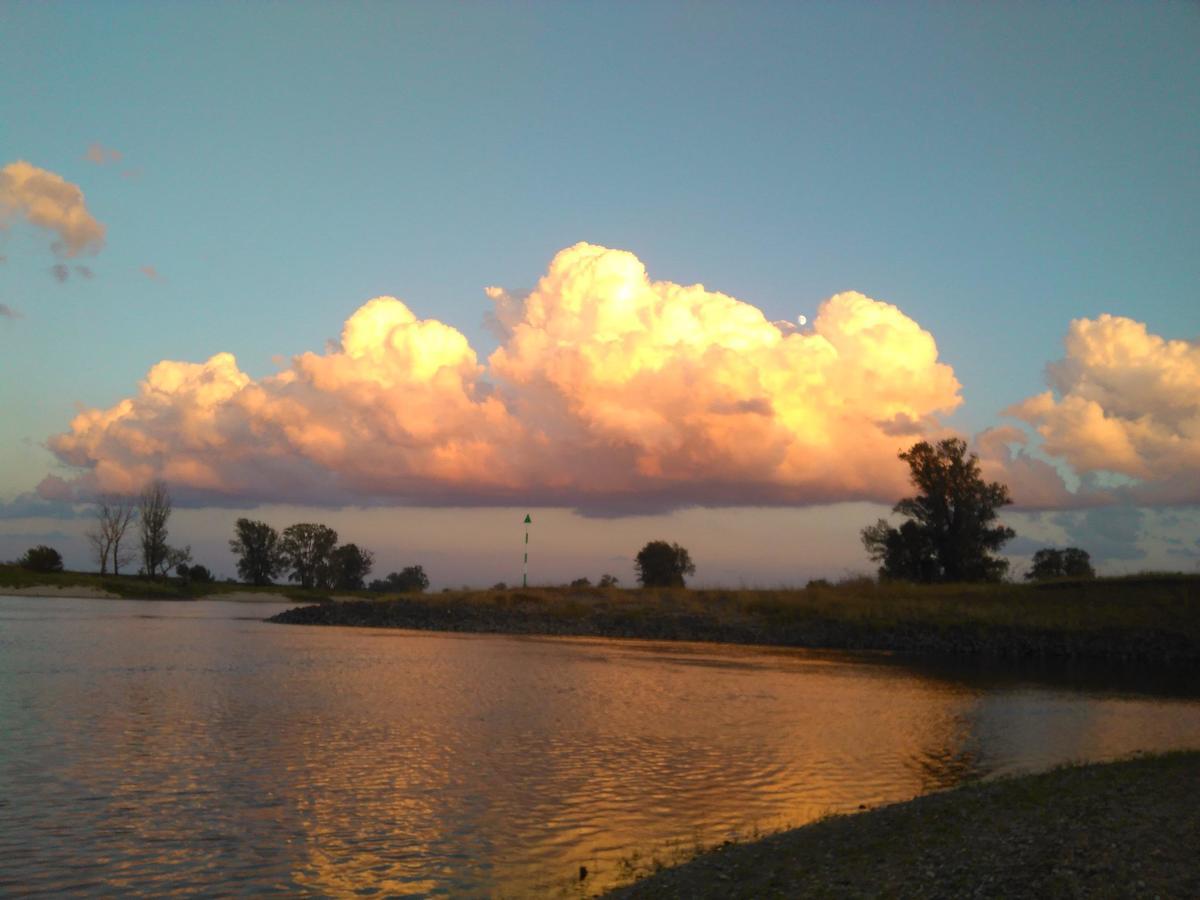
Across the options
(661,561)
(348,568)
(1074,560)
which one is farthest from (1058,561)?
(348,568)

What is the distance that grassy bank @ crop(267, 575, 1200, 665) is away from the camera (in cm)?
6050

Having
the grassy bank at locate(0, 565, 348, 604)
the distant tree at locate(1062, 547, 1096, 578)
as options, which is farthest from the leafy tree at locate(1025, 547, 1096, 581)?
the grassy bank at locate(0, 565, 348, 604)

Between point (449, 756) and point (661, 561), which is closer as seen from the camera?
point (449, 756)

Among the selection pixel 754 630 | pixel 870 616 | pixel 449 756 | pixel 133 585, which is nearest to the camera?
pixel 449 756

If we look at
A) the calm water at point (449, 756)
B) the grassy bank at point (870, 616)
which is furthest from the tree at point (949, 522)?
the calm water at point (449, 756)

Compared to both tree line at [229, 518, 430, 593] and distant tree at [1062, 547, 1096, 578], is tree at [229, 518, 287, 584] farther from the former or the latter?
distant tree at [1062, 547, 1096, 578]

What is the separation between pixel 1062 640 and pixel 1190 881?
57.5 m

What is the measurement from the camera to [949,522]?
288ft

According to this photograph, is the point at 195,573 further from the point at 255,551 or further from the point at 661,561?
the point at 661,561

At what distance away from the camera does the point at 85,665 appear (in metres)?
34.4

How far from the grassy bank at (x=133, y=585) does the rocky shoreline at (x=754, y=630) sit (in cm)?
5071

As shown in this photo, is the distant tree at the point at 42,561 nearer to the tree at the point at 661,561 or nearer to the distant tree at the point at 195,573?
the distant tree at the point at 195,573

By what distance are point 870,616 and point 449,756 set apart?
52.4 m

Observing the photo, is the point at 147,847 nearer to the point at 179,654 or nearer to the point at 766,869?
the point at 766,869
